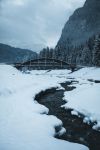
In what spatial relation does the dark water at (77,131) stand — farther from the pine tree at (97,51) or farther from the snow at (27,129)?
the pine tree at (97,51)

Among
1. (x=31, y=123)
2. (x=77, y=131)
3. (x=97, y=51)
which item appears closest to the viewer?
(x=31, y=123)

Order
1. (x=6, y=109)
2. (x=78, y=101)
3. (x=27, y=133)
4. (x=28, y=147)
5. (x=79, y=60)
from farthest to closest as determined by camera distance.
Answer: (x=79, y=60), (x=78, y=101), (x=6, y=109), (x=27, y=133), (x=28, y=147)

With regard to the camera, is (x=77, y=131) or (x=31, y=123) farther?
(x=77, y=131)

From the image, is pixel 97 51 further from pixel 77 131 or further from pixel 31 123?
pixel 31 123

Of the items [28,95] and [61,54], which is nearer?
[28,95]

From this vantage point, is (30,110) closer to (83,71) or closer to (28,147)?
(28,147)

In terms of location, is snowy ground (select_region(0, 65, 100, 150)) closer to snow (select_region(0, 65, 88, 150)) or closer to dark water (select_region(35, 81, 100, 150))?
snow (select_region(0, 65, 88, 150))

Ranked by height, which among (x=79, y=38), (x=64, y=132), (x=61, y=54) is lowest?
(x=64, y=132)

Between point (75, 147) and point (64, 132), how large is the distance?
3558 millimetres

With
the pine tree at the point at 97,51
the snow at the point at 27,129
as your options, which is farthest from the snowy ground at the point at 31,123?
the pine tree at the point at 97,51

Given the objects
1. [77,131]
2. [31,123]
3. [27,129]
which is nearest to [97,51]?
[77,131]

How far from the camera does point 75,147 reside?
13.2 metres

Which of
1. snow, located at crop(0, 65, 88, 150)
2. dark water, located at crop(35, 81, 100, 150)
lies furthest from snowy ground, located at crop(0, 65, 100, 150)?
dark water, located at crop(35, 81, 100, 150)

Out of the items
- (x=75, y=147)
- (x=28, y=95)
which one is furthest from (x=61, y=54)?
(x=75, y=147)
